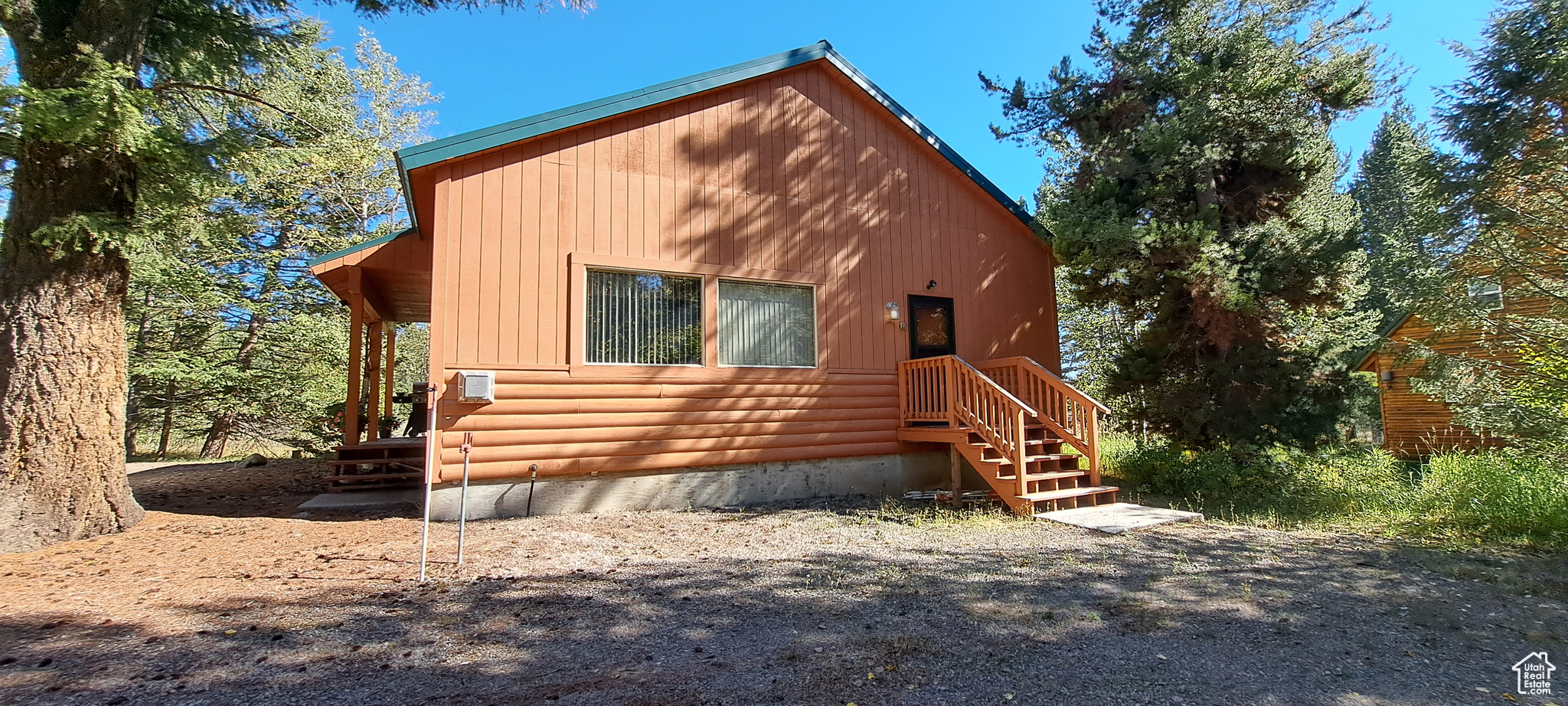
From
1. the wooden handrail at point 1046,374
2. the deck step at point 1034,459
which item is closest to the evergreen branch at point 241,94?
the deck step at point 1034,459

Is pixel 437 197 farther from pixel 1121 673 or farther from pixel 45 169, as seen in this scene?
pixel 1121 673

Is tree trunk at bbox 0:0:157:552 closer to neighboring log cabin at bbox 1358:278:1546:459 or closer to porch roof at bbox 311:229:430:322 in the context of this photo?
porch roof at bbox 311:229:430:322

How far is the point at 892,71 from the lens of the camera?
33.1ft

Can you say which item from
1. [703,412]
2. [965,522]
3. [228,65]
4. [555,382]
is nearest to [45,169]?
[228,65]

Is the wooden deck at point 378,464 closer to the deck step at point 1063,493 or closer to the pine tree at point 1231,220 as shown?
the deck step at point 1063,493

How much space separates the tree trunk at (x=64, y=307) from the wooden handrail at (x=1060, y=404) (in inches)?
Answer: 314

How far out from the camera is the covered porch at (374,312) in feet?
24.1

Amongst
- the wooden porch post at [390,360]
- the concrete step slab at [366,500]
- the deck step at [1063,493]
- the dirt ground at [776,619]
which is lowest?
the dirt ground at [776,619]

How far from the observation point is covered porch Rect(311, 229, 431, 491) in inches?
289

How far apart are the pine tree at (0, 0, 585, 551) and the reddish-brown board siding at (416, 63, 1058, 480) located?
2.08m

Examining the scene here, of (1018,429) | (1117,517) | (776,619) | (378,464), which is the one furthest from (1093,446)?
(378,464)

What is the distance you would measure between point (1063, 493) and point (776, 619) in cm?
402

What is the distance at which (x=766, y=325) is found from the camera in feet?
25.2

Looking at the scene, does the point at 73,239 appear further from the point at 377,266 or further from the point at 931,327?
the point at 931,327
